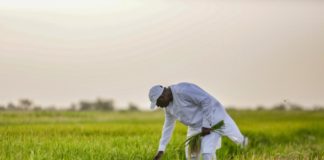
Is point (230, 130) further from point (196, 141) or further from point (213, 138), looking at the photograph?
point (196, 141)

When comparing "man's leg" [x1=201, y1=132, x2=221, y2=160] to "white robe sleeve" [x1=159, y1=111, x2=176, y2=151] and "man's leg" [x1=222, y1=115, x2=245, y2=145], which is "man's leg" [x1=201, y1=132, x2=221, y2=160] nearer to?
"man's leg" [x1=222, y1=115, x2=245, y2=145]

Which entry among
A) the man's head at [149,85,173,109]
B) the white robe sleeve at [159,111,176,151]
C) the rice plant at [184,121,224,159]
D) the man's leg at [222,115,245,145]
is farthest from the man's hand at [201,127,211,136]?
the man's head at [149,85,173,109]

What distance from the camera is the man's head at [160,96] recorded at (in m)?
8.83

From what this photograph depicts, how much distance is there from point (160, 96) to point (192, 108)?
73 centimetres

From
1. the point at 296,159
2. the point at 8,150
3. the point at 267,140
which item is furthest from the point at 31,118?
the point at 267,140

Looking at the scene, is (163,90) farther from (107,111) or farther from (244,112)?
(244,112)

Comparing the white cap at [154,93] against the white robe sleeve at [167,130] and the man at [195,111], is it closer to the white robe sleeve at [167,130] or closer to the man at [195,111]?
the man at [195,111]

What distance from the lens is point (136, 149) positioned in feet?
37.9

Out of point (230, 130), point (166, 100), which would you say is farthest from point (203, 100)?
point (230, 130)

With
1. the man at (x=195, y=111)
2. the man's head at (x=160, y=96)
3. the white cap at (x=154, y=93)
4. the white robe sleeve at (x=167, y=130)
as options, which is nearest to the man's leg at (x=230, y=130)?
the man at (x=195, y=111)

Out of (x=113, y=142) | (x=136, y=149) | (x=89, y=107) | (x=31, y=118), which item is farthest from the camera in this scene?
(x=89, y=107)

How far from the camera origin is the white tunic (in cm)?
926

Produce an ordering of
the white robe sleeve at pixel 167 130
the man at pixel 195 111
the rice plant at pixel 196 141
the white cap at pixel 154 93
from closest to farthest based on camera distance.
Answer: the white cap at pixel 154 93
the man at pixel 195 111
the rice plant at pixel 196 141
the white robe sleeve at pixel 167 130

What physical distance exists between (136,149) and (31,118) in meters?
6.83
